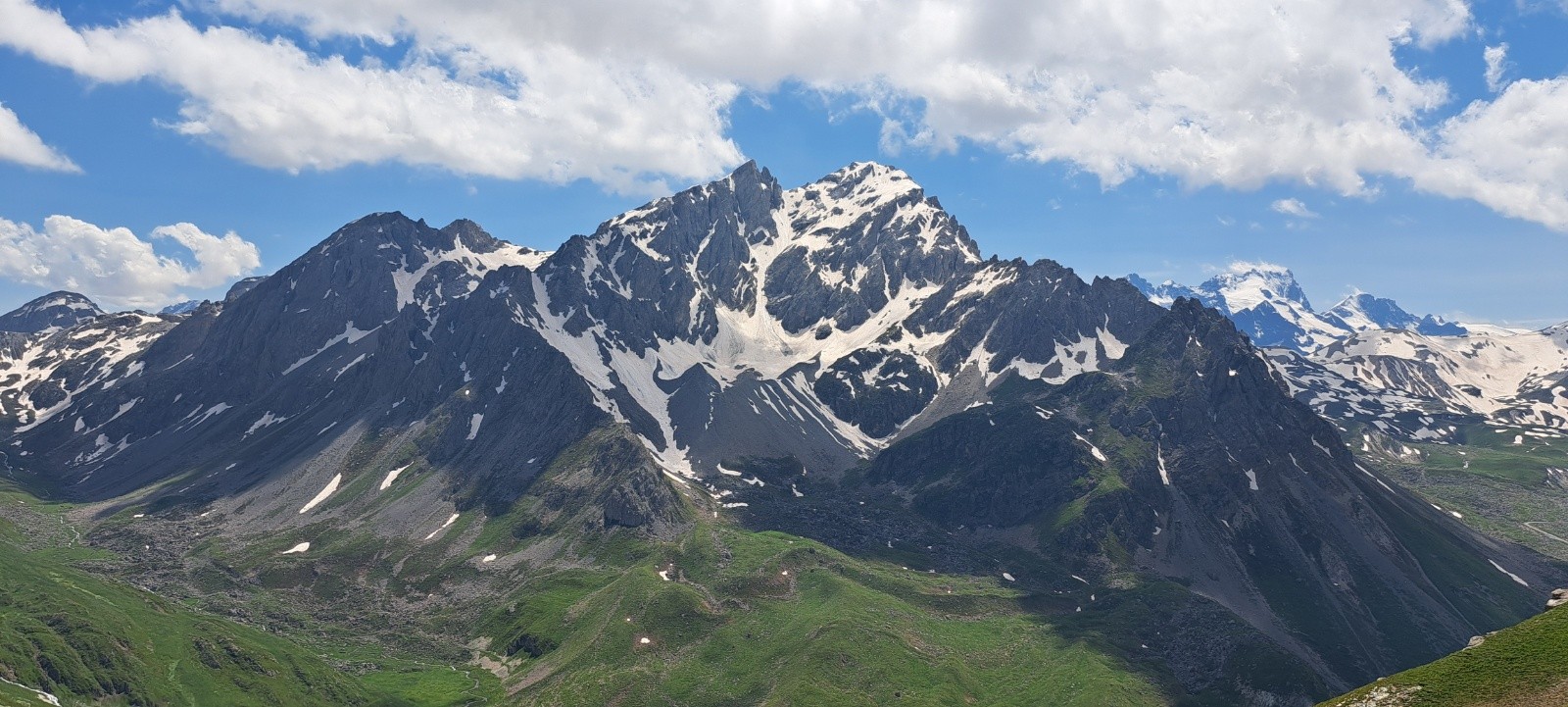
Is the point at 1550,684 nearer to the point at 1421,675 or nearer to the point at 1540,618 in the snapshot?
the point at 1421,675

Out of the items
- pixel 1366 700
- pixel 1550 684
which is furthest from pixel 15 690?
pixel 1550 684

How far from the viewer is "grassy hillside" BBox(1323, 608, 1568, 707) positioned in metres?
83.6

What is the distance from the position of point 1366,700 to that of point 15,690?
778 feet

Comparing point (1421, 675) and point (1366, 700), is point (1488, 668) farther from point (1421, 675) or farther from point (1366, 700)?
point (1366, 700)

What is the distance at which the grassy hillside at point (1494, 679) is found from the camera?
83562mm

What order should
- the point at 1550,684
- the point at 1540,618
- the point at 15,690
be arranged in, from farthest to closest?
the point at 15,690
the point at 1540,618
the point at 1550,684

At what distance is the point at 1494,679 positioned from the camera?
8631 cm

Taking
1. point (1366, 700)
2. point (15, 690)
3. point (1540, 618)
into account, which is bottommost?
point (15, 690)

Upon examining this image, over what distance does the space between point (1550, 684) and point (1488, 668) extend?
Answer: 4.96 m

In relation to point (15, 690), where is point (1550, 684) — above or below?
above

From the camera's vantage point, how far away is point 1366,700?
89.0m

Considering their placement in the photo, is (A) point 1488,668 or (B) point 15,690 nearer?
(A) point 1488,668

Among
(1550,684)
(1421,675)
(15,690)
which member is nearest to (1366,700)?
(1421,675)

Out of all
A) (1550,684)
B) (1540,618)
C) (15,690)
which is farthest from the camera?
(15,690)
